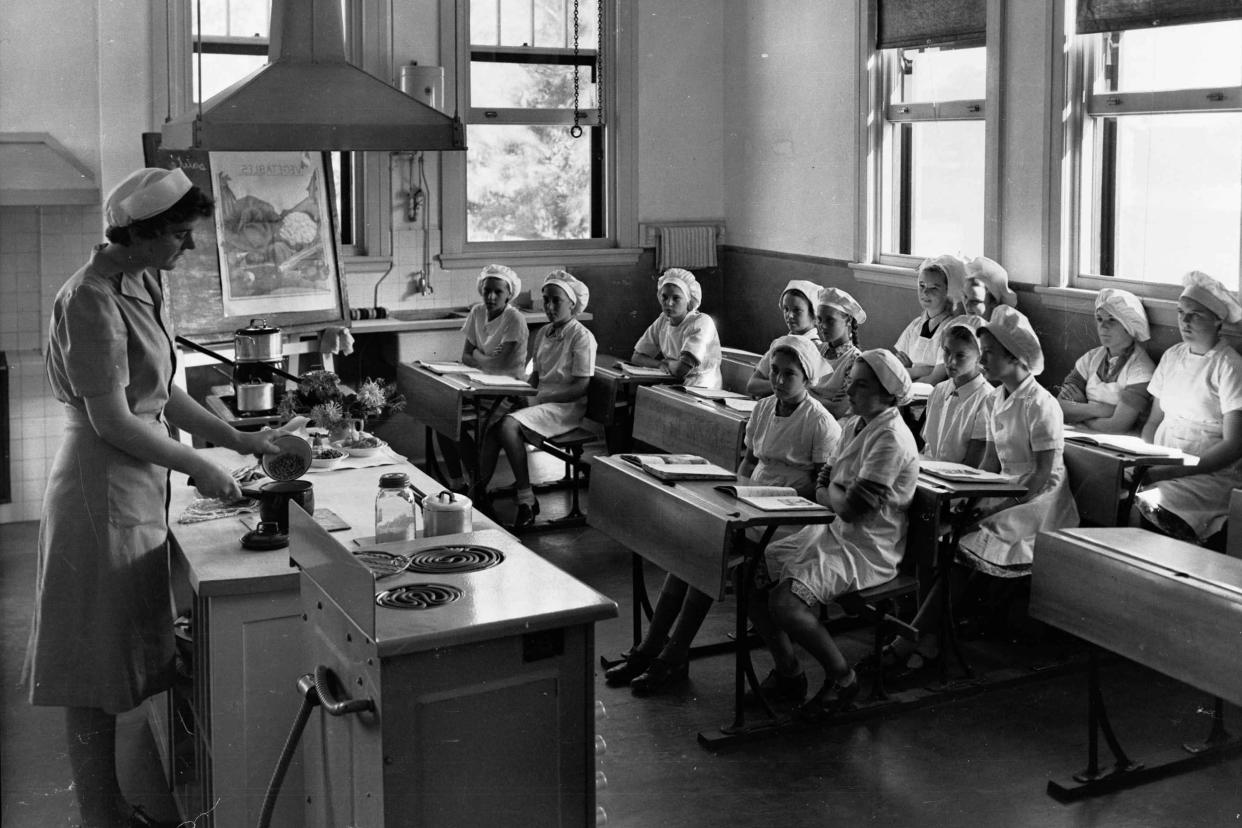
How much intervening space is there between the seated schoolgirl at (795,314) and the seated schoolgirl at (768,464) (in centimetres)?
148

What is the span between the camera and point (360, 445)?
4.86 m

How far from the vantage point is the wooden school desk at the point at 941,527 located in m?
4.58

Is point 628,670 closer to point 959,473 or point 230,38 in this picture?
point 959,473

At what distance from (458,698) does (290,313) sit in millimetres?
5388

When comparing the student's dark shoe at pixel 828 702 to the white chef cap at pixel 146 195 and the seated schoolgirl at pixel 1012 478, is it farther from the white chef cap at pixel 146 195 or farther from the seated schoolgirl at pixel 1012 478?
the white chef cap at pixel 146 195

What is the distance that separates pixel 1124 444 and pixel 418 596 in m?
3.48

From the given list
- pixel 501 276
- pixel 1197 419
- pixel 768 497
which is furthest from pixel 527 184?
pixel 768 497

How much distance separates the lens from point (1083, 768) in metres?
4.10

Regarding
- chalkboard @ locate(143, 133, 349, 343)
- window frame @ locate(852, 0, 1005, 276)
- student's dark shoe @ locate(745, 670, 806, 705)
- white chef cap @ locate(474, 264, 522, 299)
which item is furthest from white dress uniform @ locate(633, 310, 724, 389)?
student's dark shoe @ locate(745, 670, 806, 705)

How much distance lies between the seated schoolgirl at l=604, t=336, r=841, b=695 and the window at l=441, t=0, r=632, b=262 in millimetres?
4284

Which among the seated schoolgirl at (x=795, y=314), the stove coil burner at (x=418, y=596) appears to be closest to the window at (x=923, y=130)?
the seated schoolgirl at (x=795, y=314)

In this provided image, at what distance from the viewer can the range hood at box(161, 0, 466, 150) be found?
4.39 m

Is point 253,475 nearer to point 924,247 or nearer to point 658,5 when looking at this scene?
point 924,247

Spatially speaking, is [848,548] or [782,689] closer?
[848,548]
